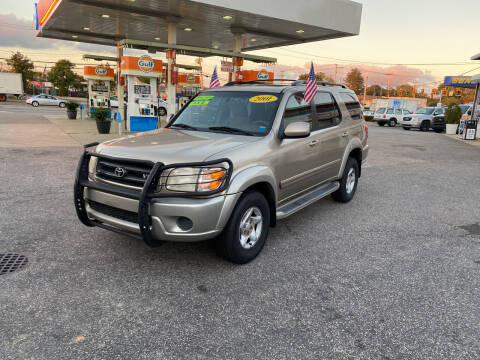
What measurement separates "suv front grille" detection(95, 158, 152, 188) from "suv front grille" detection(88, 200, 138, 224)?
269 millimetres

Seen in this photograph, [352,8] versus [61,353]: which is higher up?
[352,8]

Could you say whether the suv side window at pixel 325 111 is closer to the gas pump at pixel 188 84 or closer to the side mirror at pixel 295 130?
the side mirror at pixel 295 130

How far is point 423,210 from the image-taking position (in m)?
6.23

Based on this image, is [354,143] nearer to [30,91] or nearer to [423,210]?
[423,210]

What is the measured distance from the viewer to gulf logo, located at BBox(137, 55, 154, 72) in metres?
16.7

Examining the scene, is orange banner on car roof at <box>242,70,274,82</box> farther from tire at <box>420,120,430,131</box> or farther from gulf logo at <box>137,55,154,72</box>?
tire at <box>420,120,430,131</box>

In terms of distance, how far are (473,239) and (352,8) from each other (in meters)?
15.3

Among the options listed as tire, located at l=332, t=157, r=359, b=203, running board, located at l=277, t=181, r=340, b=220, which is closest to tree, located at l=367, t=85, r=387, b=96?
tire, located at l=332, t=157, r=359, b=203

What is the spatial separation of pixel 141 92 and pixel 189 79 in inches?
559

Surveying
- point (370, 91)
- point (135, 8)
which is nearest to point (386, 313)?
point (135, 8)

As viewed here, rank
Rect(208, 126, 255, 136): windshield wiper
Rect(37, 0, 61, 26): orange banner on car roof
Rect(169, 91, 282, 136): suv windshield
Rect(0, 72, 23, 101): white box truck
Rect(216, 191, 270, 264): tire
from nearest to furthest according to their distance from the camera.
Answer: Rect(216, 191, 270, 264): tire, Rect(208, 126, 255, 136): windshield wiper, Rect(169, 91, 282, 136): suv windshield, Rect(37, 0, 61, 26): orange banner on car roof, Rect(0, 72, 23, 101): white box truck

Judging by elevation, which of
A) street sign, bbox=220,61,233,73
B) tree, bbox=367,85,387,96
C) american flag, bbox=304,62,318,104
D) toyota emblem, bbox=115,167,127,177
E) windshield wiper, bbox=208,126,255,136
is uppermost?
tree, bbox=367,85,387,96

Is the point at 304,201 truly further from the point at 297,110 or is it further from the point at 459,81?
the point at 459,81

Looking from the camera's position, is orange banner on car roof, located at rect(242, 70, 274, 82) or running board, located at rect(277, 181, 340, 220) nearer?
running board, located at rect(277, 181, 340, 220)
